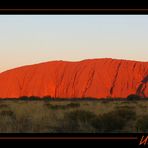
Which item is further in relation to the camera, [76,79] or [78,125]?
[76,79]

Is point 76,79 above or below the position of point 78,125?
above

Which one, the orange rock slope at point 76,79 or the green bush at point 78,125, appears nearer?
the green bush at point 78,125

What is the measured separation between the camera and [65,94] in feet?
191

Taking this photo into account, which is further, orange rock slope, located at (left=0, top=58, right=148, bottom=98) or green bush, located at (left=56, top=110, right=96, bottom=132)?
orange rock slope, located at (left=0, top=58, right=148, bottom=98)

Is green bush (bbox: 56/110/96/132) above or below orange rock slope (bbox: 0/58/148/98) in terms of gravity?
below

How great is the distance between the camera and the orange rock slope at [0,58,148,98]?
5441 cm

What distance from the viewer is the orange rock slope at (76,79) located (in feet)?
178

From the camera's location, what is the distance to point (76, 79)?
58.4 m

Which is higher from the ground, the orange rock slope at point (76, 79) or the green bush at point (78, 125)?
the orange rock slope at point (76, 79)
